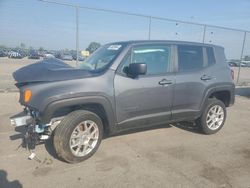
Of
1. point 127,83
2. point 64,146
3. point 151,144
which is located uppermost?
point 127,83

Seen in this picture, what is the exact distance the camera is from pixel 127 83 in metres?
4.01

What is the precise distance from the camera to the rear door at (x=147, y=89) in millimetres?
4016

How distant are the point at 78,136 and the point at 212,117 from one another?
3.04 m

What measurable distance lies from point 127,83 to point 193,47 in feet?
5.98

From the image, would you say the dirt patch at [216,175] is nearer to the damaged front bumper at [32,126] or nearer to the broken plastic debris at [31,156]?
the damaged front bumper at [32,126]

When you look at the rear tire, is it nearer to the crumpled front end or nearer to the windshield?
the windshield

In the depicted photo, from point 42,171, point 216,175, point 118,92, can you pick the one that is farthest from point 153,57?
point 42,171

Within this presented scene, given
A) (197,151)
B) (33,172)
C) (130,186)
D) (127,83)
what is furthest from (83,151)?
(197,151)

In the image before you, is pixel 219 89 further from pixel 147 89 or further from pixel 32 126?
pixel 32 126

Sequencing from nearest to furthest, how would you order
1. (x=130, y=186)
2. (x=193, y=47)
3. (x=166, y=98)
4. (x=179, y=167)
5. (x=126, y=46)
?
(x=130, y=186), (x=179, y=167), (x=126, y=46), (x=166, y=98), (x=193, y=47)

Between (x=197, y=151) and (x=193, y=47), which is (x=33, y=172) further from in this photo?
(x=193, y=47)

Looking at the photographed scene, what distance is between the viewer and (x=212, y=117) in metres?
5.37

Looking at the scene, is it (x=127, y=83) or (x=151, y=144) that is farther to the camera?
(x=151, y=144)

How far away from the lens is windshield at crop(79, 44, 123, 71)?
4.12m
